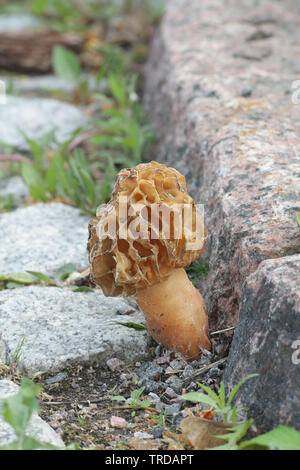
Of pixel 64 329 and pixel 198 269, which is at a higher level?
pixel 198 269

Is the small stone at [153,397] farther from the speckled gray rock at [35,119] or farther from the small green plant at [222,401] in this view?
the speckled gray rock at [35,119]

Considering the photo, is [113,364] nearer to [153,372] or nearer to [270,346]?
[153,372]

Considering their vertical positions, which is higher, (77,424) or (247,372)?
(247,372)

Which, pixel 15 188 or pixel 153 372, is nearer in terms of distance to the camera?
pixel 153 372

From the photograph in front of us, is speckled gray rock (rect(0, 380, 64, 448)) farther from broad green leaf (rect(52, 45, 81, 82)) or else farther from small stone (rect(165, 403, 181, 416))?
broad green leaf (rect(52, 45, 81, 82))

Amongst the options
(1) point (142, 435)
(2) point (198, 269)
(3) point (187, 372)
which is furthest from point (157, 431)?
(2) point (198, 269)

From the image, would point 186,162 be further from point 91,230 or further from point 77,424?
point 77,424

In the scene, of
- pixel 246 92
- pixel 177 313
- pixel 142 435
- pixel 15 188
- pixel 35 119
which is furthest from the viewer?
pixel 35 119
